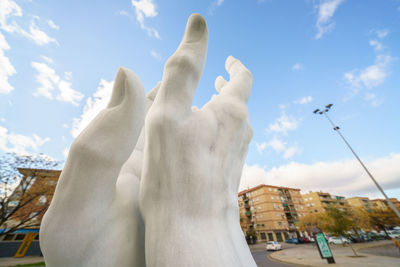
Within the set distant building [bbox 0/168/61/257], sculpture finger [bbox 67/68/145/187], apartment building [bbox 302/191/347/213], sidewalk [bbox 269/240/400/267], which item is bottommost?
sidewalk [bbox 269/240/400/267]

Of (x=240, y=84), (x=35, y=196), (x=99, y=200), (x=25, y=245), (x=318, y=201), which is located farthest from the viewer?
(x=318, y=201)

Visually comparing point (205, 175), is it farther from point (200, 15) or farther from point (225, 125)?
point (200, 15)

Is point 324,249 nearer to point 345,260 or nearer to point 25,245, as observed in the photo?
point 345,260

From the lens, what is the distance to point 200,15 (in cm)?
153

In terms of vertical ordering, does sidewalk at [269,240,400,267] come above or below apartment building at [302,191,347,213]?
below

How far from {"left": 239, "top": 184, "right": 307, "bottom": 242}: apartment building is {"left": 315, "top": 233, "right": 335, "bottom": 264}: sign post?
82.1ft

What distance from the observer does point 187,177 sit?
1226 mm

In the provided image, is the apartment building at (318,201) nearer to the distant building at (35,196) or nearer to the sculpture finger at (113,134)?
the distant building at (35,196)

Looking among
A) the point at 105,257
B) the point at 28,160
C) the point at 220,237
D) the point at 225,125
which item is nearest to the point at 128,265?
the point at 105,257

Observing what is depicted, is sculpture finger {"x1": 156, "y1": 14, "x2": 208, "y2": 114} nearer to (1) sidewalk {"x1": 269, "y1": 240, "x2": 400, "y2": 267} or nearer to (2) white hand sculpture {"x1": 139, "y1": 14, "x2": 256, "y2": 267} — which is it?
(2) white hand sculpture {"x1": 139, "y1": 14, "x2": 256, "y2": 267}

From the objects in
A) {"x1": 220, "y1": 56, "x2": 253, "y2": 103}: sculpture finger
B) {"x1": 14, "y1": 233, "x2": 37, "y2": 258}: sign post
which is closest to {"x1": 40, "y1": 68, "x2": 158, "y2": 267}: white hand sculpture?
{"x1": 220, "y1": 56, "x2": 253, "y2": 103}: sculpture finger

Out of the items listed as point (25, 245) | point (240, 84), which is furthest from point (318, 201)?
point (240, 84)

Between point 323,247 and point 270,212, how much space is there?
29835 millimetres

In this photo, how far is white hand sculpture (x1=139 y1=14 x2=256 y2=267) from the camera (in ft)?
3.59
